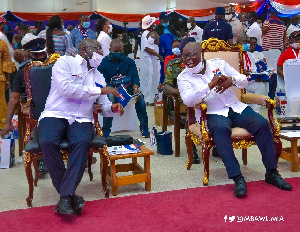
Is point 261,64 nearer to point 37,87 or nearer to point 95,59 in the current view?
point 95,59

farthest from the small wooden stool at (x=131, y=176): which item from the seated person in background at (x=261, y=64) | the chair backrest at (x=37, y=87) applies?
the seated person in background at (x=261, y=64)

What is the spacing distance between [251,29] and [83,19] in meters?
3.35

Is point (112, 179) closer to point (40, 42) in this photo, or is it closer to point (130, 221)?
point (130, 221)

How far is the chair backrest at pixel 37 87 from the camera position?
3.79 meters

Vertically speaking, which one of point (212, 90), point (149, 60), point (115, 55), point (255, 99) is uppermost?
point (115, 55)

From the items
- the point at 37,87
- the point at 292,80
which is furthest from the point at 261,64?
the point at 37,87

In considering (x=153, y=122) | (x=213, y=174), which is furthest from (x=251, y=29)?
(x=213, y=174)

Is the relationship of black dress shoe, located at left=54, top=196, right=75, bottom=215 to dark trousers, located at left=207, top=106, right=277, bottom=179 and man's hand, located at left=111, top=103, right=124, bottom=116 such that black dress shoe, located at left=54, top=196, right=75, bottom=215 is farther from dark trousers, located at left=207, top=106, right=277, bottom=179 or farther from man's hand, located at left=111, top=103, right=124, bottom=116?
dark trousers, located at left=207, top=106, right=277, bottom=179

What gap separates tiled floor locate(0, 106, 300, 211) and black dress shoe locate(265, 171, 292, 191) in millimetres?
256

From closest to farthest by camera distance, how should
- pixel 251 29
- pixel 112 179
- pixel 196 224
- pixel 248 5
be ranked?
pixel 196 224 → pixel 112 179 → pixel 251 29 → pixel 248 5

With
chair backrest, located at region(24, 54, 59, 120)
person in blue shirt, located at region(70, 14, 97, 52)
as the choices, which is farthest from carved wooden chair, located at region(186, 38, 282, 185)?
person in blue shirt, located at region(70, 14, 97, 52)

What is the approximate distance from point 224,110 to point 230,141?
0.38 metres

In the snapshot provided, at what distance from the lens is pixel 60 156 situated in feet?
10.6

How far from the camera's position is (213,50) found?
4.34m
